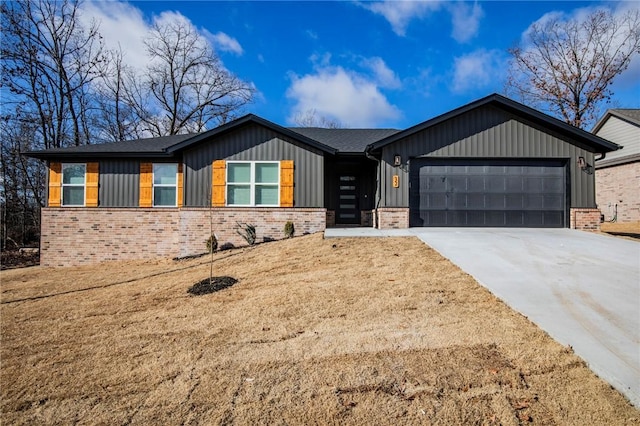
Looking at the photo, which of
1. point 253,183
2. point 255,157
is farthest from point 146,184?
point 255,157

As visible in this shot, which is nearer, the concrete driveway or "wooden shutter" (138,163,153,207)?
the concrete driveway

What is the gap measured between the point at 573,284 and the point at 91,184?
524 inches

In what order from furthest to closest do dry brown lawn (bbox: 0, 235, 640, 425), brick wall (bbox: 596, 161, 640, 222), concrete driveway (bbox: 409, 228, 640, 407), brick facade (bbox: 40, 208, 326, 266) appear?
brick wall (bbox: 596, 161, 640, 222)
brick facade (bbox: 40, 208, 326, 266)
concrete driveway (bbox: 409, 228, 640, 407)
dry brown lawn (bbox: 0, 235, 640, 425)

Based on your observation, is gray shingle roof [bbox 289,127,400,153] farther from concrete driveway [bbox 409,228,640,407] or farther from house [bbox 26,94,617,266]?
concrete driveway [bbox 409,228,640,407]

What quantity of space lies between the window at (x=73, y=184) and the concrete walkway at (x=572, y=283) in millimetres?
9912

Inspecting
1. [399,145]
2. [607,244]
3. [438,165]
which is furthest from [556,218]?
[399,145]

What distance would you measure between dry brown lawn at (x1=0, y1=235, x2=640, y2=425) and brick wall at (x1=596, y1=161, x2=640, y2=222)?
15.2m

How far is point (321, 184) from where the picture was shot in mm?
11055

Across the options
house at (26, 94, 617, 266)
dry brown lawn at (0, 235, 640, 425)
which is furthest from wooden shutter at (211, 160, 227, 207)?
dry brown lawn at (0, 235, 640, 425)

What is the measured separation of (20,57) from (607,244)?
84.5 feet

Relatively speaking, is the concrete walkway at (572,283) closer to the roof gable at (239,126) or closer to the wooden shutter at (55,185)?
the roof gable at (239,126)

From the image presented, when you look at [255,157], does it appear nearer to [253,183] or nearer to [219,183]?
[253,183]

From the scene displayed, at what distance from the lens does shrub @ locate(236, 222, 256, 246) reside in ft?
34.7

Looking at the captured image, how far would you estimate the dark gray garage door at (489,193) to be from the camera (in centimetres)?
1071
